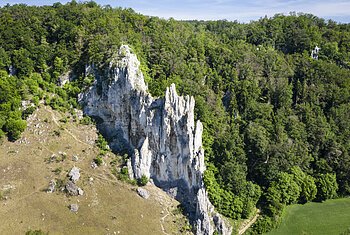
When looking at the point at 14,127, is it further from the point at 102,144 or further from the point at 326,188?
the point at 326,188

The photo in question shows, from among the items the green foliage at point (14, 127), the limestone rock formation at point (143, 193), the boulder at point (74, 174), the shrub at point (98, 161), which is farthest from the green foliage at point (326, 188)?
the green foliage at point (14, 127)

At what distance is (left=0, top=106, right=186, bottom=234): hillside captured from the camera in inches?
1679

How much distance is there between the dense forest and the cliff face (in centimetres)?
300

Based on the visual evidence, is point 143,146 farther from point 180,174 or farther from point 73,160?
point 73,160

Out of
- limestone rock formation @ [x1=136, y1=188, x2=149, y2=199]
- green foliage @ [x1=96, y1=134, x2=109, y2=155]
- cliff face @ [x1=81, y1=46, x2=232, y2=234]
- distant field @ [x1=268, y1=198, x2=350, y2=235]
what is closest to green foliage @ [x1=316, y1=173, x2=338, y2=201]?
distant field @ [x1=268, y1=198, x2=350, y2=235]

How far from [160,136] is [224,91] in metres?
21.2

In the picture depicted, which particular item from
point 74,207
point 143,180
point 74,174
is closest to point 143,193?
point 143,180

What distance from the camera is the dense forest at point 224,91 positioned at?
171ft

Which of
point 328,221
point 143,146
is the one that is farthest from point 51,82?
point 328,221

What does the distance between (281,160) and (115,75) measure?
28697mm

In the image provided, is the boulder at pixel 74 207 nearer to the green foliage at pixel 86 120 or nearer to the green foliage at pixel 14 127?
the green foliage at pixel 14 127

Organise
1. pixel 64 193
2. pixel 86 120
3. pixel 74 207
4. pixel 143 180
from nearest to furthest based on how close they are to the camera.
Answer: pixel 74 207, pixel 64 193, pixel 143 180, pixel 86 120

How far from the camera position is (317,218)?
49.5m

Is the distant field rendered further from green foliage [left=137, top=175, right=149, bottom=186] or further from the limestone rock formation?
green foliage [left=137, top=175, right=149, bottom=186]
